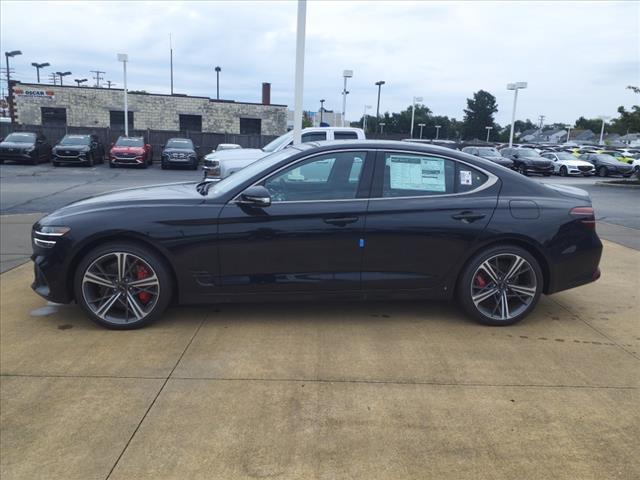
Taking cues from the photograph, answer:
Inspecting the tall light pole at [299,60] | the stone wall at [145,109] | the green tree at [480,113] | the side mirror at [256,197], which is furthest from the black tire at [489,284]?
the green tree at [480,113]

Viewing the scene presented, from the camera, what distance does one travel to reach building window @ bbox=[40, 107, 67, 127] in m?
40.1

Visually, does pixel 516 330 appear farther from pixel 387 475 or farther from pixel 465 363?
pixel 387 475

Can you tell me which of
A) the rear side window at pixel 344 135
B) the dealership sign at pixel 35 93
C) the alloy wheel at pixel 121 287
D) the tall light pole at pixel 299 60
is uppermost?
the dealership sign at pixel 35 93

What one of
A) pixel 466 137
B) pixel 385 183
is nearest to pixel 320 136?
pixel 385 183

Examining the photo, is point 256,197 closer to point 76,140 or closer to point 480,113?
point 76,140

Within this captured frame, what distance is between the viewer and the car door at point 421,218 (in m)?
4.51

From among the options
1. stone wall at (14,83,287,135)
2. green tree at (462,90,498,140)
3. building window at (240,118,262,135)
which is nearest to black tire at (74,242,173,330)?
stone wall at (14,83,287,135)

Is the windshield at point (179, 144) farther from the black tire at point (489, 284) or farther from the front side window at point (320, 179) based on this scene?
the black tire at point (489, 284)

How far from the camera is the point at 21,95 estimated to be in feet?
129

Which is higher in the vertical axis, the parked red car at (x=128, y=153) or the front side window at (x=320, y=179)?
the front side window at (x=320, y=179)

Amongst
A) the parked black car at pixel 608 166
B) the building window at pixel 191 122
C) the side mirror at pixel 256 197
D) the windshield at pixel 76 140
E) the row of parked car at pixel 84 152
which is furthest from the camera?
the building window at pixel 191 122

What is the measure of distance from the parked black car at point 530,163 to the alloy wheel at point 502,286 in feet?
89.0

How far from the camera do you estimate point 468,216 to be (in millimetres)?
4574

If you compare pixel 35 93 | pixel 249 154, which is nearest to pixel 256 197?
pixel 249 154
